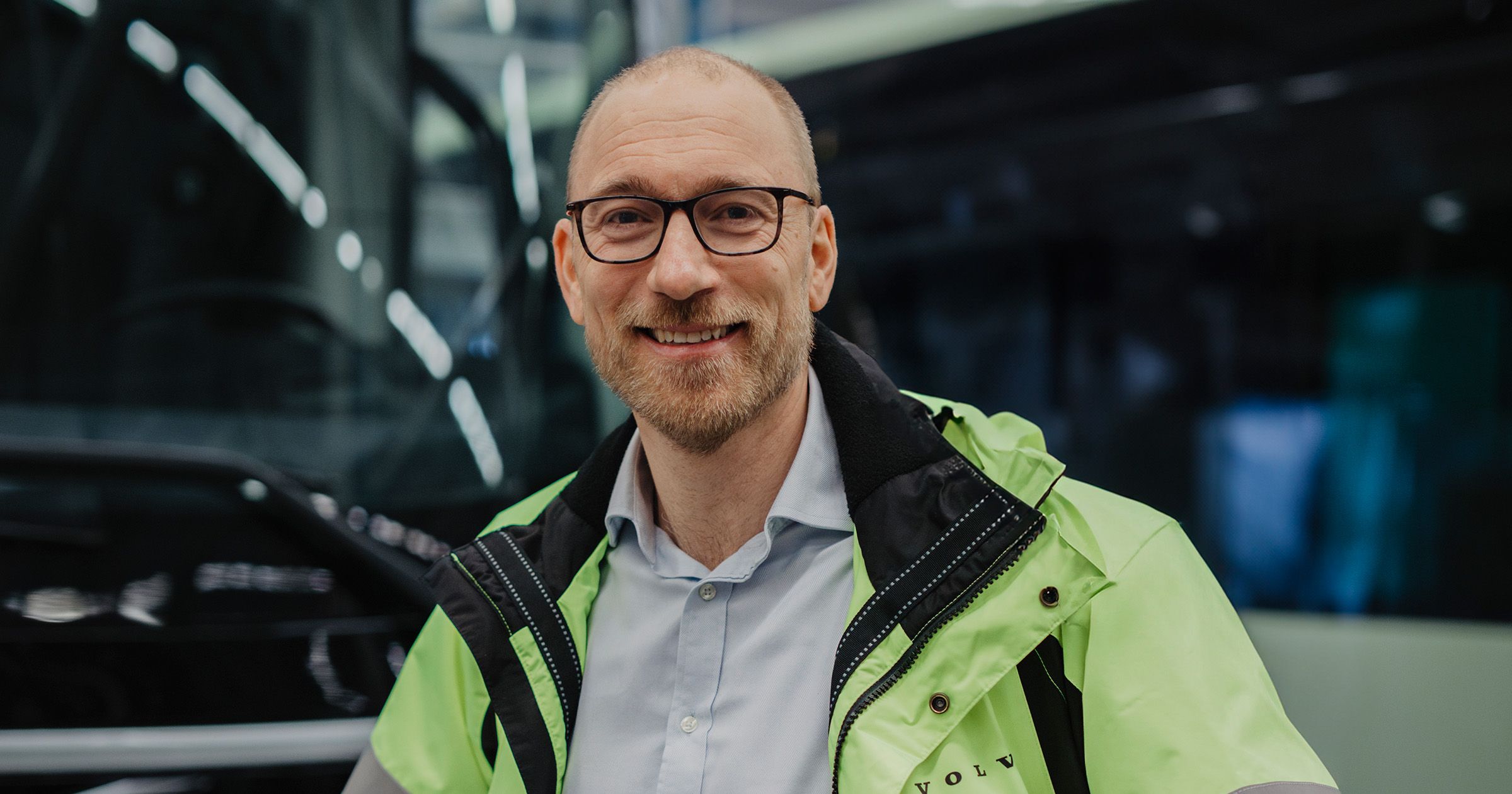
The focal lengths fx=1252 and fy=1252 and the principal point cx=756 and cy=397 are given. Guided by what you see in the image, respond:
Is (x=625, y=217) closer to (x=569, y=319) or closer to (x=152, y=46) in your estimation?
(x=569, y=319)

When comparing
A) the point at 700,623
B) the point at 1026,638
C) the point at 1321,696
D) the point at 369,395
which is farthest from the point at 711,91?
the point at 1321,696

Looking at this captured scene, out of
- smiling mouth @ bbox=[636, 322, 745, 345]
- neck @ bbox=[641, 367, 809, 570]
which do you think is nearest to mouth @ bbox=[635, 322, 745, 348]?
smiling mouth @ bbox=[636, 322, 745, 345]

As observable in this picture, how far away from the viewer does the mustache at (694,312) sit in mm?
1477

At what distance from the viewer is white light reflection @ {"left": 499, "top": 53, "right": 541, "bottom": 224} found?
2887mm

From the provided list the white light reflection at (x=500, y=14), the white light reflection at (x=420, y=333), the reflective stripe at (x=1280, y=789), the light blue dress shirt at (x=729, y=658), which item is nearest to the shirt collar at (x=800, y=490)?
the light blue dress shirt at (x=729, y=658)

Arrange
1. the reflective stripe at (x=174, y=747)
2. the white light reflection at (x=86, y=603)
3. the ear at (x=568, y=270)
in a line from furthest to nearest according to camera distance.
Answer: the white light reflection at (x=86, y=603) < the reflective stripe at (x=174, y=747) < the ear at (x=568, y=270)

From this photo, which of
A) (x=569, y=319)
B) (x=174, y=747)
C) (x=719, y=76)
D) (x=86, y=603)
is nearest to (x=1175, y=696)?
(x=719, y=76)

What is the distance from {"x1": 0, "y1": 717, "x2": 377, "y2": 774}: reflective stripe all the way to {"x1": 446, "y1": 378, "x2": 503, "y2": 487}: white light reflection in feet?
2.53

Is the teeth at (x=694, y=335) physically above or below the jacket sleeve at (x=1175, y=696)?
above

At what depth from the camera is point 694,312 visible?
148 cm

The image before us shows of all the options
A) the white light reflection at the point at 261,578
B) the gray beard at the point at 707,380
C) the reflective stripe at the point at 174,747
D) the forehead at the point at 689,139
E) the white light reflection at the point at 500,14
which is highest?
the white light reflection at the point at 500,14

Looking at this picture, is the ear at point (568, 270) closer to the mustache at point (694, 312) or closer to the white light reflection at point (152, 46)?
the mustache at point (694, 312)

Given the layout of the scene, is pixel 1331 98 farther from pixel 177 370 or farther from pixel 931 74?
pixel 177 370

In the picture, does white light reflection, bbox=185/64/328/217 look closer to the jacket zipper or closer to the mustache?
the mustache
